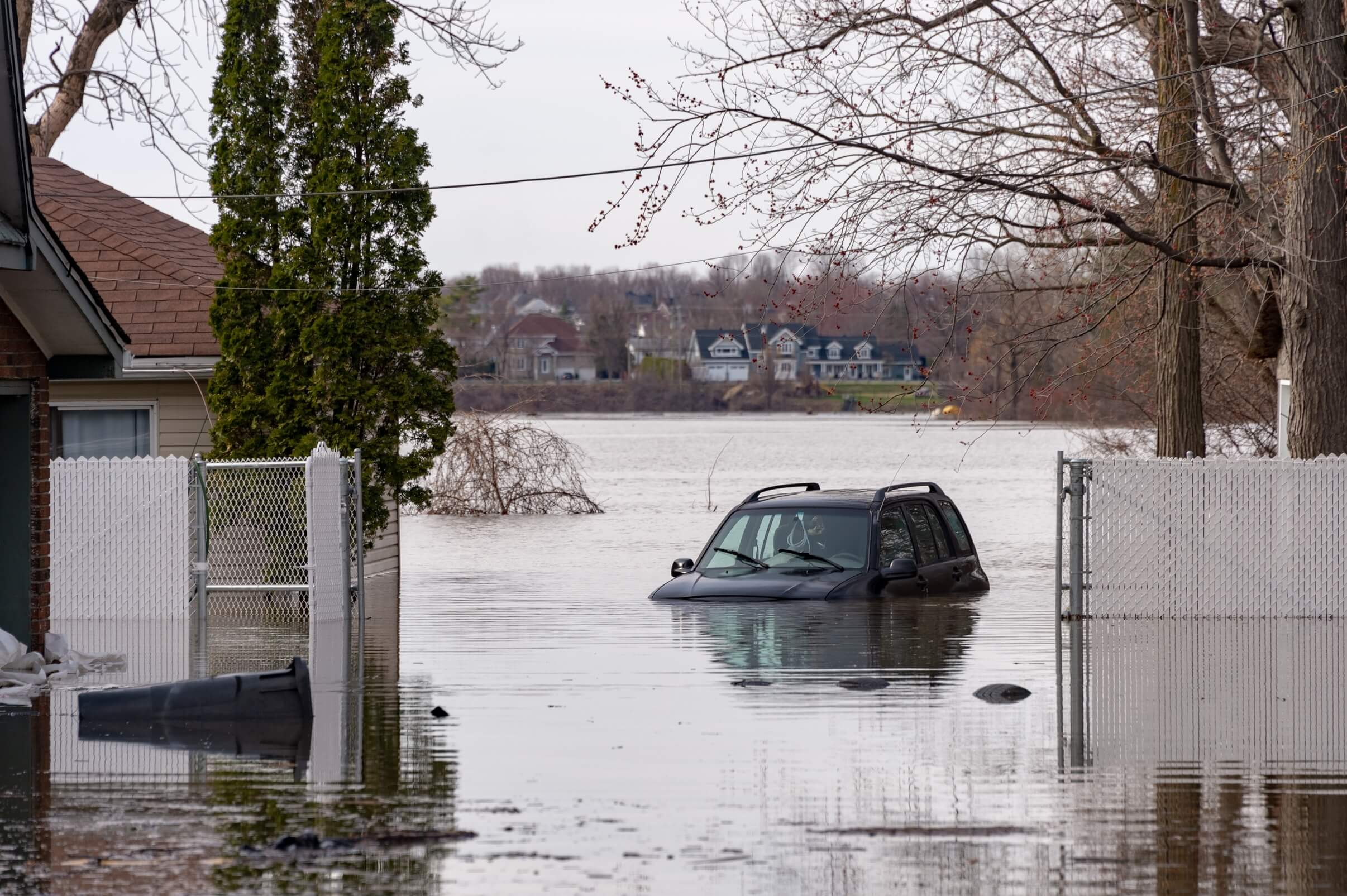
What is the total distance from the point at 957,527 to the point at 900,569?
8.58 feet

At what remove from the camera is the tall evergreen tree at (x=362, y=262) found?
67.2ft

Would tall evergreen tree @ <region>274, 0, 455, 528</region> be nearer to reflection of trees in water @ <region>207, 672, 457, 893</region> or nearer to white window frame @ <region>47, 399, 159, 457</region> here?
white window frame @ <region>47, 399, 159, 457</region>

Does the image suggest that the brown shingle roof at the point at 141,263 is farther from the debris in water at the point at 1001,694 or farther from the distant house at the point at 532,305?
the distant house at the point at 532,305

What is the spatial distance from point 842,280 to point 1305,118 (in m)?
4.77

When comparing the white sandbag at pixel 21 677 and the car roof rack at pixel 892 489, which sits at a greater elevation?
the car roof rack at pixel 892 489

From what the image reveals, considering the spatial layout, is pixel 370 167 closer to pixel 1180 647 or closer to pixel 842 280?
pixel 842 280

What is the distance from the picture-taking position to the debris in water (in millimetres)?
11992

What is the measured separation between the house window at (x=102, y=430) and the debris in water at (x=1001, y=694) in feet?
39.9

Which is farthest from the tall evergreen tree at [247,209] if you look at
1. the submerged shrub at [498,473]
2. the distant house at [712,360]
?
the distant house at [712,360]

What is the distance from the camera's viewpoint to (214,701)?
38.0 ft

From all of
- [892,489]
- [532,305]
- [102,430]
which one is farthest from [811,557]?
[532,305]

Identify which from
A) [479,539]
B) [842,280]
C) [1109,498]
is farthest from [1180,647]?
[479,539]

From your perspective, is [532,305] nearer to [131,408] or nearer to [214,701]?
[131,408]

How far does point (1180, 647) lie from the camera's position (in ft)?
48.1
